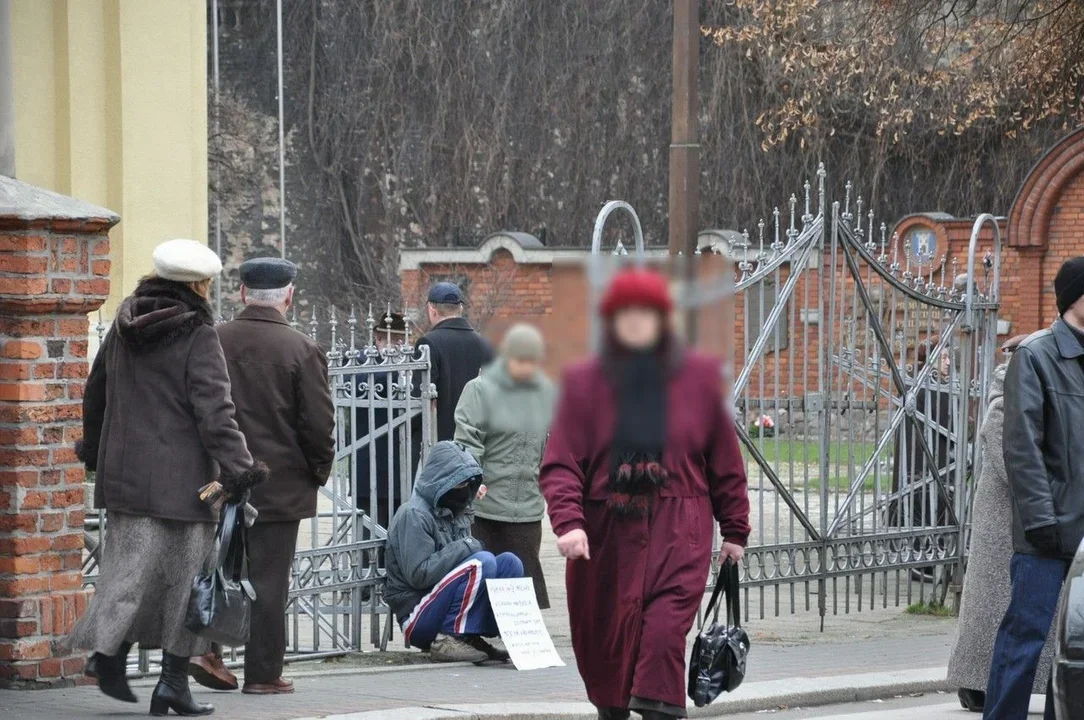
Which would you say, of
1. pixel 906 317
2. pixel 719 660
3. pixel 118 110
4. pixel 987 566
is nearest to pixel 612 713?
pixel 719 660

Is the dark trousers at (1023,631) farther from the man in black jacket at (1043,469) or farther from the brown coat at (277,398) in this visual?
the brown coat at (277,398)

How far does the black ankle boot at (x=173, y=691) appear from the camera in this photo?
5996 mm

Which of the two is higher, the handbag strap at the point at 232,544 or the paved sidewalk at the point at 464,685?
the handbag strap at the point at 232,544

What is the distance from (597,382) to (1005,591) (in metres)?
5.73

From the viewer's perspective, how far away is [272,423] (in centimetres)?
680

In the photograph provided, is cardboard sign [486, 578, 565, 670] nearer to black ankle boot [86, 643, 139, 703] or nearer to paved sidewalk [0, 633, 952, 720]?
paved sidewalk [0, 633, 952, 720]

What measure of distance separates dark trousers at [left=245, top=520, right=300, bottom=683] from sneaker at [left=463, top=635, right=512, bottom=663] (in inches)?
53.2

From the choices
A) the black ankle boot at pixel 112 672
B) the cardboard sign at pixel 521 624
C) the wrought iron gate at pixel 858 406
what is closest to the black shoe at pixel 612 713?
the black ankle boot at pixel 112 672

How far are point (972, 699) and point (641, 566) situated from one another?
270cm

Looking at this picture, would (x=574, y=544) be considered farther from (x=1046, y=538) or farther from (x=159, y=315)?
(x=159, y=315)

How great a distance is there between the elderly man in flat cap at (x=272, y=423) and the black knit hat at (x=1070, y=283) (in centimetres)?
284

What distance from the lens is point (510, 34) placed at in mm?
12125

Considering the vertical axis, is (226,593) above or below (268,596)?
above

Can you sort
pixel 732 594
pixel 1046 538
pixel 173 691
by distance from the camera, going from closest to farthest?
pixel 732 594, pixel 1046 538, pixel 173 691
